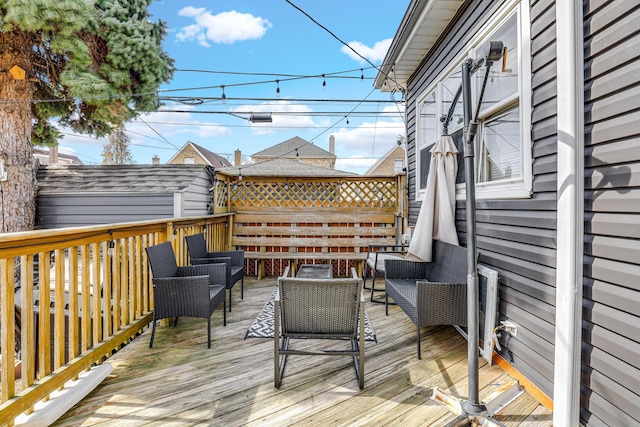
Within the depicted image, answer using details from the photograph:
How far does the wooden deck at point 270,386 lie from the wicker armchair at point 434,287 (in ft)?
1.07

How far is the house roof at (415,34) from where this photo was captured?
2.98 m

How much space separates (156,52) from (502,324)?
882 cm

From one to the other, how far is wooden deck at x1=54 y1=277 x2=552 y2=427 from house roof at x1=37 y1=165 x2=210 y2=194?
4188mm

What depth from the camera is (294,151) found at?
2003 cm

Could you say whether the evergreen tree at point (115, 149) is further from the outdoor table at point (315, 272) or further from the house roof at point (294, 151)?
the outdoor table at point (315, 272)

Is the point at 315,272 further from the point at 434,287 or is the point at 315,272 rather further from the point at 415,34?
the point at 415,34

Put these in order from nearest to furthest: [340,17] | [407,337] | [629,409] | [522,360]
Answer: [629,409]
[522,360]
[407,337]
[340,17]

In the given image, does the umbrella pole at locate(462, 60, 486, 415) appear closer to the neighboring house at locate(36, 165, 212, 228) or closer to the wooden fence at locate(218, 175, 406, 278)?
the wooden fence at locate(218, 175, 406, 278)

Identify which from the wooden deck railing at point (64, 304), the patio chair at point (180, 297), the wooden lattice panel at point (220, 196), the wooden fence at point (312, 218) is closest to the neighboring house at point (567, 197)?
the patio chair at point (180, 297)

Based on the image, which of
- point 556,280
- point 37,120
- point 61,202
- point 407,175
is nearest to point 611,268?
point 556,280

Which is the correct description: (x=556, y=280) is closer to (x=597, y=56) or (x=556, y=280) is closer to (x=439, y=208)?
(x=597, y=56)

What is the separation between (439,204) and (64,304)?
3.12 meters

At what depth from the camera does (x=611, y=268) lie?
1.44 meters

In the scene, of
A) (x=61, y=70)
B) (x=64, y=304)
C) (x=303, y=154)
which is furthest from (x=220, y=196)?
(x=303, y=154)
